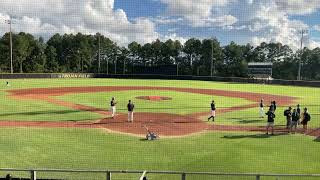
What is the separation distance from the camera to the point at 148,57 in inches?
4685

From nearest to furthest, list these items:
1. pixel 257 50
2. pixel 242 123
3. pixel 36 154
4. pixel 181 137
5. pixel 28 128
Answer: pixel 36 154
pixel 181 137
pixel 28 128
pixel 242 123
pixel 257 50

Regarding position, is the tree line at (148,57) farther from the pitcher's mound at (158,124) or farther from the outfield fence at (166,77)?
the pitcher's mound at (158,124)

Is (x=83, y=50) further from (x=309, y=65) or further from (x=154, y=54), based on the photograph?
(x=309, y=65)

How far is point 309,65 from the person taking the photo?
120688 mm

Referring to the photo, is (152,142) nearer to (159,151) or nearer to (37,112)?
(159,151)

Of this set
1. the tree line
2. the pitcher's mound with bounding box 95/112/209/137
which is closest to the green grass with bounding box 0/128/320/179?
the pitcher's mound with bounding box 95/112/209/137

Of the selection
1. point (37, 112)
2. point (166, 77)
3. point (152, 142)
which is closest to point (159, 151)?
point (152, 142)

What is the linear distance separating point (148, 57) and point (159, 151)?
10331 centimetres

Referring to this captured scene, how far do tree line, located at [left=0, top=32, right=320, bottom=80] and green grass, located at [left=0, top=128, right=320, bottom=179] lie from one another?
8661cm

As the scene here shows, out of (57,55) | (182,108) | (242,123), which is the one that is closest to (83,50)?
(57,55)

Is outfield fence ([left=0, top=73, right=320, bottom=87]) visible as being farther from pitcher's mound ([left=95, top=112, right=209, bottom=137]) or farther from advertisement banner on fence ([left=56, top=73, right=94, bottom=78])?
pitcher's mound ([left=95, top=112, right=209, bottom=137])

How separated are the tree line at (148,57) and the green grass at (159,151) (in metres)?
86.6

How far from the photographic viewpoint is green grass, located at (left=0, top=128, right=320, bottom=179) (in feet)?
47.3

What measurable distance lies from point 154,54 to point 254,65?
1624 inches
